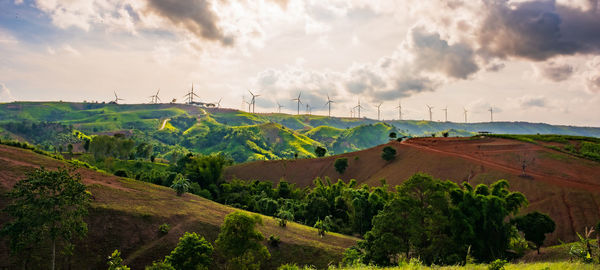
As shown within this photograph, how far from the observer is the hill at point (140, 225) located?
46.3 metres

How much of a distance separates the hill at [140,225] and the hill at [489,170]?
47.1 m

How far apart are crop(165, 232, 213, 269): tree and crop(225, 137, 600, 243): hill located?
64022 mm

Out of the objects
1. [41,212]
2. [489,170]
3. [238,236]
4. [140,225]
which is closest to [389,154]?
[489,170]

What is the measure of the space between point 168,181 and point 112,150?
6719 centimetres

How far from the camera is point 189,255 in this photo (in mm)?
38062

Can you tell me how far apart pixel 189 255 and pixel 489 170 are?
85508 millimetres

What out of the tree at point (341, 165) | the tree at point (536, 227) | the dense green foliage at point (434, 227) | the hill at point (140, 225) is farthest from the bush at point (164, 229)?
the tree at point (341, 165)

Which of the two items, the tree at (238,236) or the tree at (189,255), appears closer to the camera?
the tree at (189,255)

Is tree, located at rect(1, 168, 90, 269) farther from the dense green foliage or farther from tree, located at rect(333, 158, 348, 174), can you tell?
tree, located at rect(333, 158, 348, 174)

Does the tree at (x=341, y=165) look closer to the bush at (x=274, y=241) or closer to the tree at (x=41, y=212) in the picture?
the bush at (x=274, y=241)

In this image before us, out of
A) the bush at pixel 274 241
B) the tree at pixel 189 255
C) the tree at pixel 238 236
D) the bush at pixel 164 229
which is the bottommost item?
the bush at pixel 274 241

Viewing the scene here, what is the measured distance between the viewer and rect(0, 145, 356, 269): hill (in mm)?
46344

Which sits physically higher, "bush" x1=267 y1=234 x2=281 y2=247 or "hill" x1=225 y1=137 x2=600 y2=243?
"hill" x1=225 y1=137 x2=600 y2=243

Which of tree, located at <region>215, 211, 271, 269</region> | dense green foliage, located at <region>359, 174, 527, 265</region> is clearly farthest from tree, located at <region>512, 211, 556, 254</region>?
tree, located at <region>215, 211, 271, 269</region>
